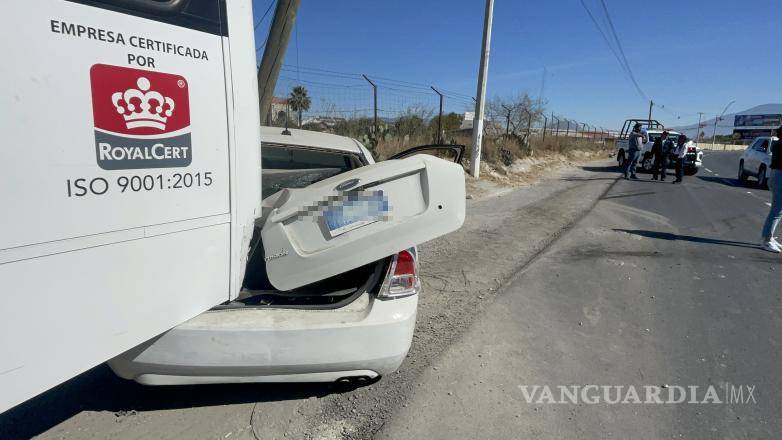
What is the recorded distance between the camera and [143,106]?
5.48 feet

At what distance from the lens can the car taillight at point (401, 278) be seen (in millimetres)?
2575

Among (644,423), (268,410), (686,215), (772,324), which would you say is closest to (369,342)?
(268,410)

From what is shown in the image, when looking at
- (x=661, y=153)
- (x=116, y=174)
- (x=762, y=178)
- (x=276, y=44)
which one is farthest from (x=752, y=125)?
(x=116, y=174)

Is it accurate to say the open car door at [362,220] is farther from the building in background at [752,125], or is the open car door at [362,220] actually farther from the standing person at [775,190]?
the building in background at [752,125]

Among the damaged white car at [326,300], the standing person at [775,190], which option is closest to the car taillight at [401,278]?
the damaged white car at [326,300]

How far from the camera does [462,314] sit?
158 inches

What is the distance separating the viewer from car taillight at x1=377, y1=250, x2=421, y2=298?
258cm

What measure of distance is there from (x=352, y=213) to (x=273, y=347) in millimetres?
784

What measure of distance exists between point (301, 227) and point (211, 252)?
1.71 ft

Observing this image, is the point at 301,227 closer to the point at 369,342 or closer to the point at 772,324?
the point at 369,342

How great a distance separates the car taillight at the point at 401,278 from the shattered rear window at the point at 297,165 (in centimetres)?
117

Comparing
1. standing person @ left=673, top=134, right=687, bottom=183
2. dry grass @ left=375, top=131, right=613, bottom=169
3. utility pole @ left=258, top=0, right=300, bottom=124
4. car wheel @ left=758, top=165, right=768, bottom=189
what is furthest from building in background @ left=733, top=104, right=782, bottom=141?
utility pole @ left=258, top=0, right=300, bottom=124

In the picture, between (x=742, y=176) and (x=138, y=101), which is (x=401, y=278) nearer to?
(x=138, y=101)

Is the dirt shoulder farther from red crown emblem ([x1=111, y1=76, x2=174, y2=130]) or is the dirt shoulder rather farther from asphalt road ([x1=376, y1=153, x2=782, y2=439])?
red crown emblem ([x1=111, y1=76, x2=174, y2=130])
